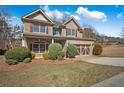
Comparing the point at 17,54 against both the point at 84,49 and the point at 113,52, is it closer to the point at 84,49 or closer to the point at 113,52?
the point at 84,49

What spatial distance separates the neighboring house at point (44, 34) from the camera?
65.0 ft

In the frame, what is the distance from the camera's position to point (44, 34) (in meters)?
21.2

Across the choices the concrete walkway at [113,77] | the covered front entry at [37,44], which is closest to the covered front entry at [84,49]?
the concrete walkway at [113,77]

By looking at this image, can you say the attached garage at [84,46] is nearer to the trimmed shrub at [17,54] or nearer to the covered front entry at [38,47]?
the covered front entry at [38,47]

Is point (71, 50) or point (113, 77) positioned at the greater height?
point (71, 50)

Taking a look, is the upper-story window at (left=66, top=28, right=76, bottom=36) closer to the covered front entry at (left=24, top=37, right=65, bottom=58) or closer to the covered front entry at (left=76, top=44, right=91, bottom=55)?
the covered front entry at (left=76, top=44, right=91, bottom=55)

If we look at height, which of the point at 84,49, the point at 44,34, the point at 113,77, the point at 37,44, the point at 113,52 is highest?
the point at 44,34

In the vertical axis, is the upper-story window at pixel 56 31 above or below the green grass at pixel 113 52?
above

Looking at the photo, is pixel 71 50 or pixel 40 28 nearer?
pixel 71 50

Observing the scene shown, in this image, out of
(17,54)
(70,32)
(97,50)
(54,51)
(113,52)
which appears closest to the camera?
(17,54)

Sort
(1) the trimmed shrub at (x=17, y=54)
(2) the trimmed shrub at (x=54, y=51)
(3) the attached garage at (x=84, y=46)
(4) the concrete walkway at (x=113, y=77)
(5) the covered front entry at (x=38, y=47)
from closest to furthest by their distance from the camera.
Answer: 1. (4) the concrete walkway at (x=113, y=77)
2. (1) the trimmed shrub at (x=17, y=54)
3. (2) the trimmed shrub at (x=54, y=51)
4. (5) the covered front entry at (x=38, y=47)
5. (3) the attached garage at (x=84, y=46)

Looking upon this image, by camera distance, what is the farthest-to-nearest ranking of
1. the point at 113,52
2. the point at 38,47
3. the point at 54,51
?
1. the point at 113,52
2. the point at 38,47
3. the point at 54,51

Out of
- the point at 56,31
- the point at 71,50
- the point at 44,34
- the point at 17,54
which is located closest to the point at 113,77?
the point at 17,54
